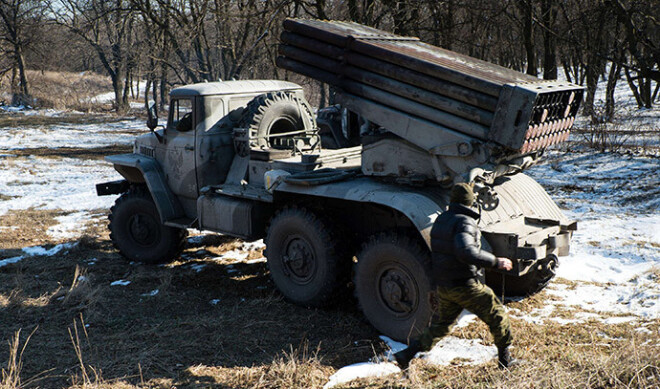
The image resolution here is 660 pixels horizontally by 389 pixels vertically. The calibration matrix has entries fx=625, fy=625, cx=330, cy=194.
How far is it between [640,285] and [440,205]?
2.52 meters

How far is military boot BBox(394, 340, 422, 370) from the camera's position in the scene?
15.4 feet

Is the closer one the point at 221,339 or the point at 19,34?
the point at 221,339

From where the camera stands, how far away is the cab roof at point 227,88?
7.47 meters

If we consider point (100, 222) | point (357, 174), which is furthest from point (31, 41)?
point (357, 174)

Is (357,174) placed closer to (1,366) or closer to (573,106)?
(573,106)

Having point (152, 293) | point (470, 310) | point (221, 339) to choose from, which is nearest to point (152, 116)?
point (152, 293)

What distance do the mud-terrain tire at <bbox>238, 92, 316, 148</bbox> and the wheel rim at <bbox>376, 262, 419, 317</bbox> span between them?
8.60 feet

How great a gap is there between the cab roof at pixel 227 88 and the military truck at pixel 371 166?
2 cm

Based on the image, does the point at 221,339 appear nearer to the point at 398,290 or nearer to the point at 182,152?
the point at 398,290

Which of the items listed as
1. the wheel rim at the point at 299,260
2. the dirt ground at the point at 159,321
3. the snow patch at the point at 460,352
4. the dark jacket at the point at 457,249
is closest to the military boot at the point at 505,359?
the snow patch at the point at 460,352

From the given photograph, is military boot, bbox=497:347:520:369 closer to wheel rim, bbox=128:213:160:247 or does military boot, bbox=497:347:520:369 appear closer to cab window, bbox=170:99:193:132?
cab window, bbox=170:99:193:132

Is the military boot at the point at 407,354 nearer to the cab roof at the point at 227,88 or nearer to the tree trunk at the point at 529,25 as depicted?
the cab roof at the point at 227,88

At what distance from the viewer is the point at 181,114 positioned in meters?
7.77

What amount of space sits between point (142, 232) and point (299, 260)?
9.34 ft
